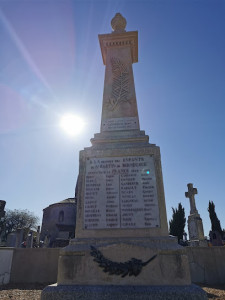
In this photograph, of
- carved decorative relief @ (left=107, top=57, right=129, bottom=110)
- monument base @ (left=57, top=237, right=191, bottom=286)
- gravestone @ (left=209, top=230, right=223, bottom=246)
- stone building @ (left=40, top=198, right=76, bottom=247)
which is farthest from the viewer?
stone building @ (left=40, top=198, right=76, bottom=247)

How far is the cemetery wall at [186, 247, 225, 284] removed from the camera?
6821 millimetres

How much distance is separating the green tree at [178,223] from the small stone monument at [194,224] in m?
9.42

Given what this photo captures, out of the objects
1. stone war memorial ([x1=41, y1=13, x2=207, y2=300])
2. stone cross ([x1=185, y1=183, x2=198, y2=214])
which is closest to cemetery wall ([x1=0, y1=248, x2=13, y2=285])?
stone war memorial ([x1=41, y1=13, x2=207, y2=300])

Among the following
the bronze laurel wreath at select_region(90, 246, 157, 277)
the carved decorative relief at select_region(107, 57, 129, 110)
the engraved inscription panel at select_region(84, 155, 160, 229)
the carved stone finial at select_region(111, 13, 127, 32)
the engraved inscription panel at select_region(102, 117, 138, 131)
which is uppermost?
the carved stone finial at select_region(111, 13, 127, 32)

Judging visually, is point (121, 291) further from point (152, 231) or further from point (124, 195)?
point (124, 195)

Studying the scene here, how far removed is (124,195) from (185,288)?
1.77 meters

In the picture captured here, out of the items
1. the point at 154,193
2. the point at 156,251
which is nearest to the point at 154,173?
the point at 154,193

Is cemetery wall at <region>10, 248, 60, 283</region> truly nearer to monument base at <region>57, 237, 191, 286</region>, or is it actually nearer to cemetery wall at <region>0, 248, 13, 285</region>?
cemetery wall at <region>0, 248, 13, 285</region>

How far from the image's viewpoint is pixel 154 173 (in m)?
4.18

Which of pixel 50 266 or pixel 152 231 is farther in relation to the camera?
pixel 50 266

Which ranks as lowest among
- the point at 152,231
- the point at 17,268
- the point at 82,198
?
the point at 17,268

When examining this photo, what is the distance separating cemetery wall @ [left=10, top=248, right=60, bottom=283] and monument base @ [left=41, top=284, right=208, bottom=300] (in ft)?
16.0

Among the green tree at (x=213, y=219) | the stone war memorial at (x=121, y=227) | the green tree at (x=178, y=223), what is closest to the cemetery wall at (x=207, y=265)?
the stone war memorial at (x=121, y=227)

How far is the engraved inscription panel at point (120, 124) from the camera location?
518cm
